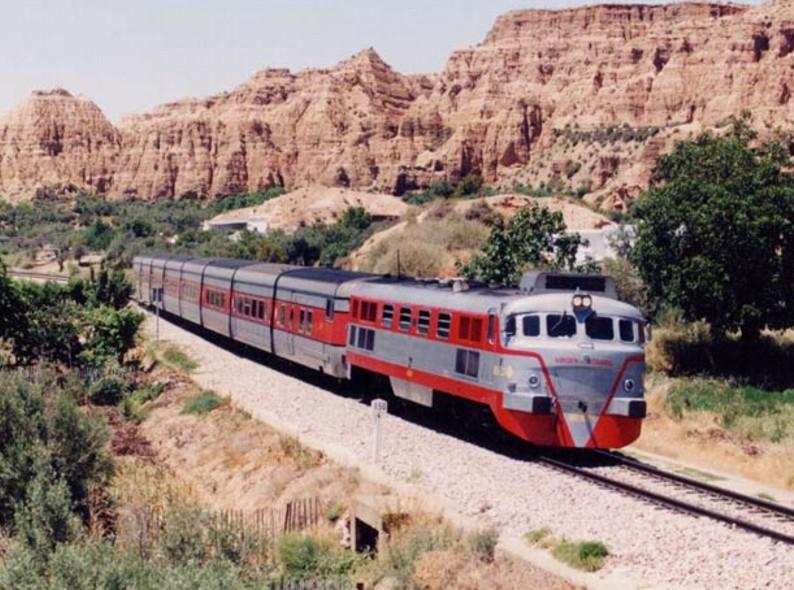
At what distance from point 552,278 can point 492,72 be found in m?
127

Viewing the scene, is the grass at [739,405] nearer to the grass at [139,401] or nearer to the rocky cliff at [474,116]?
the grass at [139,401]

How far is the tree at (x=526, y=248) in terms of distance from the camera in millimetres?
37062

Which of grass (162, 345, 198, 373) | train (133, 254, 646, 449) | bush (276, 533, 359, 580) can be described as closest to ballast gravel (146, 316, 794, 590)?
train (133, 254, 646, 449)

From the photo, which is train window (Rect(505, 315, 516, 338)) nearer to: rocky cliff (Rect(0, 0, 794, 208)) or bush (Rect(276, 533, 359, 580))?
bush (Rect(276, 533, 359, 580))

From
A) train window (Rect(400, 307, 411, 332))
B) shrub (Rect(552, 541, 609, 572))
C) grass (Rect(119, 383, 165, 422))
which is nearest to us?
shrub (Rect(552, 541, 609, 572))

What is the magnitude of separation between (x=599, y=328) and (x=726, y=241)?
524 inches

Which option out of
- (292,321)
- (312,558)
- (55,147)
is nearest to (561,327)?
(312,558)

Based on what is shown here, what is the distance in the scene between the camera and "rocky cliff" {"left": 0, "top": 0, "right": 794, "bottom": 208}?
105125mm

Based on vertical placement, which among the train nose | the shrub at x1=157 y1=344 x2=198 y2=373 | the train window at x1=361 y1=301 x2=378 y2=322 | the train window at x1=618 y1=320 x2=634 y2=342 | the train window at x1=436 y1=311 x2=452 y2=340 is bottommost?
the shrub at x1=157 y1=344 x2=198 y2=373

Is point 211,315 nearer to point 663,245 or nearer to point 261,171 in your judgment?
point 663,245

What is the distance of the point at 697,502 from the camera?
49.8 ft

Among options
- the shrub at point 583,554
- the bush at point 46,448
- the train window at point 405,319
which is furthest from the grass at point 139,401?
the shrub at point 583,554

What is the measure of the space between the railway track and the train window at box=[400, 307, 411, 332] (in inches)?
169

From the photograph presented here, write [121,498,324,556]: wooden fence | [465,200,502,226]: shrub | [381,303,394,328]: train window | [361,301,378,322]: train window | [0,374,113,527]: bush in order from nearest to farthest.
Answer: [121,498,324,556]: wooden fence, [0,374,113,527]: bush, [381,303,394,328]: train window, [361,301,378,322]: train window, [465,200,502,226]: shrub
